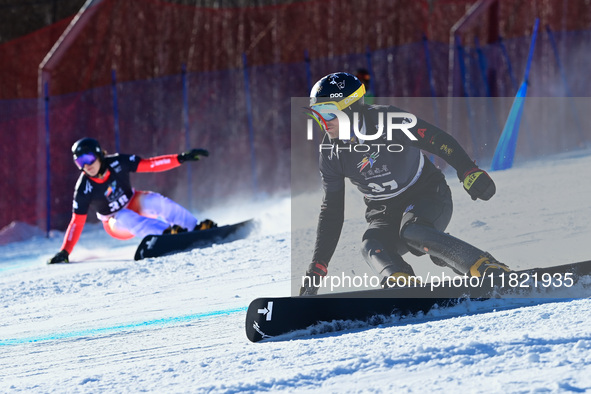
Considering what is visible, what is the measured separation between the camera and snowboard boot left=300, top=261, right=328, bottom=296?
→ 12.5 feet

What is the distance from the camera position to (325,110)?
375cm

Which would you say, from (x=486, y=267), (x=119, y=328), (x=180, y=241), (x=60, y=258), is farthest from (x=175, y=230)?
(x=486, y=267)

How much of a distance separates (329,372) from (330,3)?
10.9 metres

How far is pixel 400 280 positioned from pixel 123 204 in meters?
4.66

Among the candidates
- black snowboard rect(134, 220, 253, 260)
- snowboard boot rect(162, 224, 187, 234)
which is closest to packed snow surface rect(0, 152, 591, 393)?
black snowboard rect(134, 220, 253, 260)

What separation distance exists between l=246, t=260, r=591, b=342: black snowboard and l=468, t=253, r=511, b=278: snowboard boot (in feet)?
0.12

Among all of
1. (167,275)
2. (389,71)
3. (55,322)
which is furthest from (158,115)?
(55,322)

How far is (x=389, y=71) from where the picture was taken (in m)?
11.9

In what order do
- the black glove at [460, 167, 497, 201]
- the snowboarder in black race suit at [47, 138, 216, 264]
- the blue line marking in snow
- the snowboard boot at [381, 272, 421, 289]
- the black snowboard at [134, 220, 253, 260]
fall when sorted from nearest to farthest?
1. the black glove at [460, 167, 497, 201]
2. the snowboard boot at [381, 272, 421, 289]
3. the blue line marking in snow
4. the black snowboard at [134, 220, 253, 260]
5. the snowboarder in black race suit at [47, 138, 216, 264]

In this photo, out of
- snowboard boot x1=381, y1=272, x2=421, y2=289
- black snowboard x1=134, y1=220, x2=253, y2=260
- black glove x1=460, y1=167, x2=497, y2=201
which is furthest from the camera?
black snowboard x1=134, y1=220, x2=253, y2=260

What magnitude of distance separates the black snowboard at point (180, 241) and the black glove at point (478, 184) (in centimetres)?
424

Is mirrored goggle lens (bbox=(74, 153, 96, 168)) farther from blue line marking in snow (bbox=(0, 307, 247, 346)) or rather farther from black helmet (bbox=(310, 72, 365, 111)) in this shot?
black helmet (bbox=(310, 72, 365, 111))

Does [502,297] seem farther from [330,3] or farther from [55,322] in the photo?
[330,3]

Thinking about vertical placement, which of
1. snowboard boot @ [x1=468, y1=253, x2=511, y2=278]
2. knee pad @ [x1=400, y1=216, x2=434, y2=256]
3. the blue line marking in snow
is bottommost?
the blue line marking in snow
